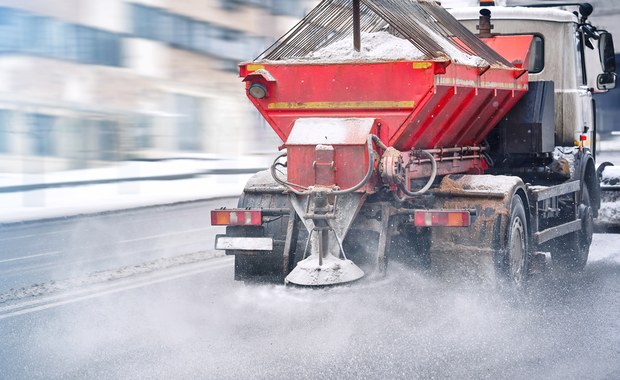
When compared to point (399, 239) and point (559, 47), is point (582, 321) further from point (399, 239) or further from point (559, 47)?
point (559, 47)

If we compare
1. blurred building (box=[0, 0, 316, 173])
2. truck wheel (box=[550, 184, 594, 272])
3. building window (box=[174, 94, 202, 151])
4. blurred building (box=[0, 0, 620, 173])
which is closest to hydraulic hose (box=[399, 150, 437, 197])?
truck wheel (box=[550, 184, 594, 272])

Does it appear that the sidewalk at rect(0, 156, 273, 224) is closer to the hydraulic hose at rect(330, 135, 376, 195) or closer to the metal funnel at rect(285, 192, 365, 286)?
the metal funnel at rect(285, 192, 365, 286)

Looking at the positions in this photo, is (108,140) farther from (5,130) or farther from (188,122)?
(188,122)

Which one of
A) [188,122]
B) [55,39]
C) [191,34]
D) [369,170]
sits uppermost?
[191,34]

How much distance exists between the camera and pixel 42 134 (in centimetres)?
2867

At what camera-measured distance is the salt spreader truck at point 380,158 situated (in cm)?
800

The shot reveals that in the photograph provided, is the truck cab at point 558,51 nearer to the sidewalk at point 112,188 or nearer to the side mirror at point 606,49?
the side mirror at point 606,49

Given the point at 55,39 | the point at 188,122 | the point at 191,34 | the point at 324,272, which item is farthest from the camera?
the point at 188,122

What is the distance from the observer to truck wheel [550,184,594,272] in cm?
1073

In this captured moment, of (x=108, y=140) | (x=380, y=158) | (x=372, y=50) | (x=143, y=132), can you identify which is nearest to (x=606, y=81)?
(x=372, y=50)

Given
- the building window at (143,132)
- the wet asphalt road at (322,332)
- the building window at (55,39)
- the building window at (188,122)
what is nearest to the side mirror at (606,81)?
the wet asphalt road at (322,332)

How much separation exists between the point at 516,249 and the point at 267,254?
7.22ft

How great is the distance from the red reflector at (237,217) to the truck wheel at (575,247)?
3780 mm

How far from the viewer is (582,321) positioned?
7938 mm
